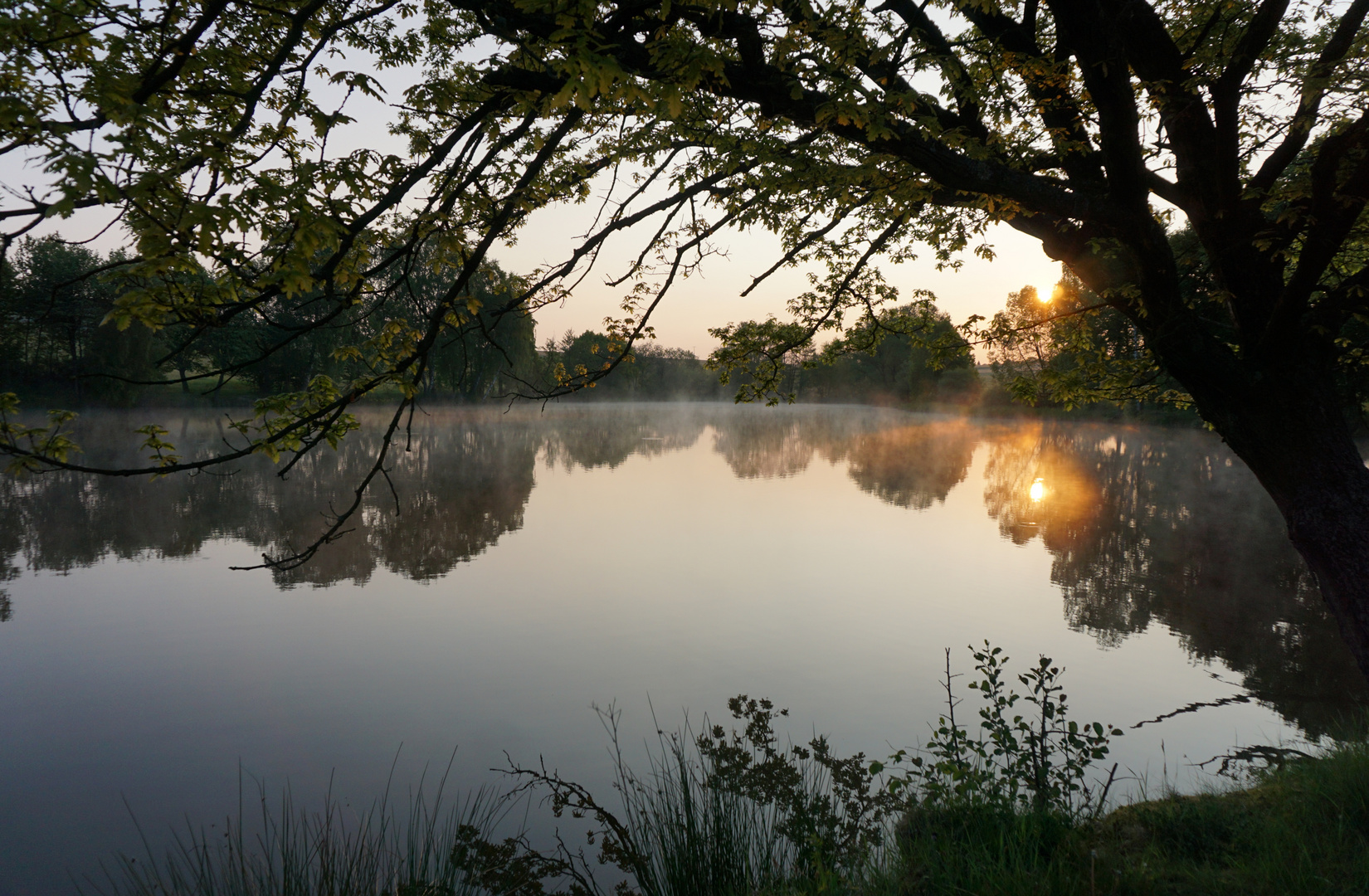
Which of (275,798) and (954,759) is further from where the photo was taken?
(275,798)

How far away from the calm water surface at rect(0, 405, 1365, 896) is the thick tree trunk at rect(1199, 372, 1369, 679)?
1353mm

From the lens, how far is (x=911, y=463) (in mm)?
23594

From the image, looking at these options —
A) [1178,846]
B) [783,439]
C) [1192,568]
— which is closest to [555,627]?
[1178,846]

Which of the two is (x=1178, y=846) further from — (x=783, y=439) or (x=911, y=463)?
(x=783, y=439)

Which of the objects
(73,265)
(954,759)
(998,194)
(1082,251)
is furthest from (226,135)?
(73,265)

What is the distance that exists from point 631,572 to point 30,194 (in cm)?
879

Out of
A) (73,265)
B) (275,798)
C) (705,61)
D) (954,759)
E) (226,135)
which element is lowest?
(275,798)

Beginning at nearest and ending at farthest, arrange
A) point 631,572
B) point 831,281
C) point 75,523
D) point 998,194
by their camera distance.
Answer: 1. point 998,194
2. point 831,281
3. point 631,572
4. point 75,523

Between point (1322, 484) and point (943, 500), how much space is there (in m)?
12.6

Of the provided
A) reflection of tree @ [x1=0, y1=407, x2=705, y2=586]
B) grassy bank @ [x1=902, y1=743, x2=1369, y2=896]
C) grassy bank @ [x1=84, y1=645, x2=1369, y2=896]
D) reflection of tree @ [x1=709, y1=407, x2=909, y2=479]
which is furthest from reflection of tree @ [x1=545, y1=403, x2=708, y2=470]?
grassy bank @ [x1=902, y1=743, x2=1369, y2=896]

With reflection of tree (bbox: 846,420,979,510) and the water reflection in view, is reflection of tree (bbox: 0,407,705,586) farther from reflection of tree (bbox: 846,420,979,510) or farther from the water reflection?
reflection of tree (bbox: 846,420,979,510)

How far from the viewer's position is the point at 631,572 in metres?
10.8

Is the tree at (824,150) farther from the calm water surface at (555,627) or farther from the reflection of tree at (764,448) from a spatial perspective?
the reflection of tree at (764,448)

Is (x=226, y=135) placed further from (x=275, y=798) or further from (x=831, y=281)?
(x=831, y=281)
